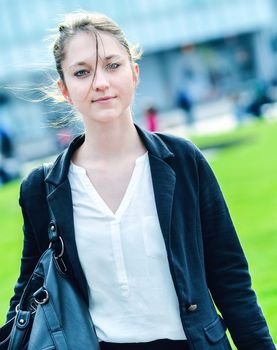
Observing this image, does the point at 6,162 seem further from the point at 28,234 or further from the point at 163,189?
the point at 163,189

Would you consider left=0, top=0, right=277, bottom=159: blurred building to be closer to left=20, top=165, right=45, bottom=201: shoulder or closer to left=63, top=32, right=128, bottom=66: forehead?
left=20, top=165, right=45, bottom=201: shoulder

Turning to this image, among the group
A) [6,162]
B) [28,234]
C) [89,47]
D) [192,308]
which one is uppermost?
[89,47]

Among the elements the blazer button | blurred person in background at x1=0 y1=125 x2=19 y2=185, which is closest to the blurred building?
blurred person in background at x1=0 y1=125 x2=19 y2=185

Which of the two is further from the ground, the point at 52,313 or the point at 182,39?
the point at 52,313

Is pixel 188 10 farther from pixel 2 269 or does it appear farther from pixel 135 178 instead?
pixel 135 178

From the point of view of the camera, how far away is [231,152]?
1752 cm

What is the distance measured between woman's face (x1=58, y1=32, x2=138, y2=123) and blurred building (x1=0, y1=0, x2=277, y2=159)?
48149mm

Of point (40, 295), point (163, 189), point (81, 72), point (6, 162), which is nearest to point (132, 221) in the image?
point (163, 189)

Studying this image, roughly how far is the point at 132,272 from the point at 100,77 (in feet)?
2.11

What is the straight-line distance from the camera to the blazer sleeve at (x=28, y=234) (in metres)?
2.56

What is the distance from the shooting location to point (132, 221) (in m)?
2.37

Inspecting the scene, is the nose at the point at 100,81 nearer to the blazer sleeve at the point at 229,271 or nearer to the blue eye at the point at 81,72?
the blue eye at the point at 81,72

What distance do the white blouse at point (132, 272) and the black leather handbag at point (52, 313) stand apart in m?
0.08

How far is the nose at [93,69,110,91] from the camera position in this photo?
237cm
